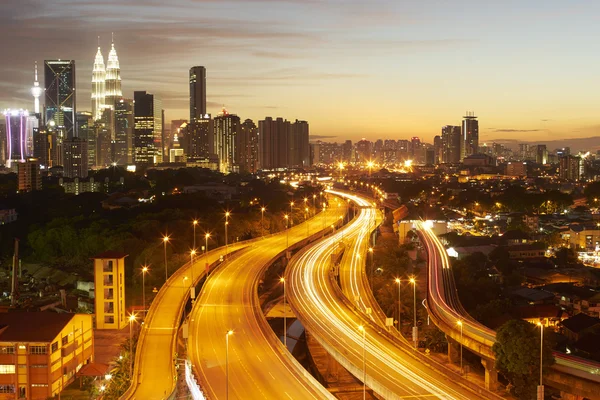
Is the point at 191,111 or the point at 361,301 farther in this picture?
the point at 191,111

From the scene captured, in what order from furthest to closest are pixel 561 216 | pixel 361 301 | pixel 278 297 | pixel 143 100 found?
1. pixel 143 100
2. pixel 561 216
3. pixel 278 297
4. pixel 361 301

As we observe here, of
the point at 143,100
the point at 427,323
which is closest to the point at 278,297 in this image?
the point at 427,323

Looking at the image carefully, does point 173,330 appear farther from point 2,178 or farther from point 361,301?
point 2,178

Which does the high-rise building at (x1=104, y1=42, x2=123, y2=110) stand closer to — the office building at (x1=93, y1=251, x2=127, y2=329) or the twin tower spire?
the twin tower spire

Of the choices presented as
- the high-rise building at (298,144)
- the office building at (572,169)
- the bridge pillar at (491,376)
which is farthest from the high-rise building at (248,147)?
the bridge pillar at (491,376)

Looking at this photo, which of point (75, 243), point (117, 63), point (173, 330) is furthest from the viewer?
point (117, 63)

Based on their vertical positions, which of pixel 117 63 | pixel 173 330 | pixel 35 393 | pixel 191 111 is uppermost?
pixel 117 63

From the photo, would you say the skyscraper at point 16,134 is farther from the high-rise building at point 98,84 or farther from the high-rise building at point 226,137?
the high-rise building at point 226,137
